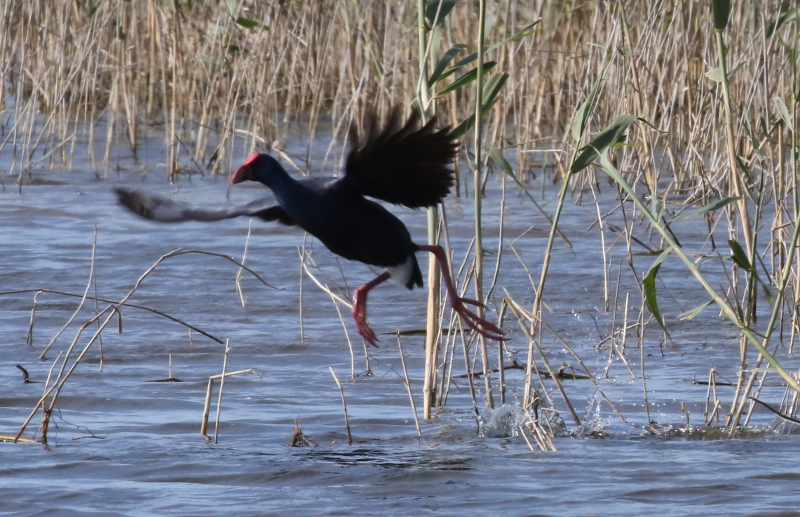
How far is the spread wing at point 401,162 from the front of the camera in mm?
2977

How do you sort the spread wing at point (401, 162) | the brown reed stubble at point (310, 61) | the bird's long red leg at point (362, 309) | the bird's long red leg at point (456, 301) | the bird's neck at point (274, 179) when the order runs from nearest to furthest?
1. the spread wing at point (401, 162)
2. the bird's neck at point (274, 179)
3. the bird's long red leg at point (456, 301)
4. the bird's long red leg at point (362, 309)
5. the brown reed stubble at point (310, 61)

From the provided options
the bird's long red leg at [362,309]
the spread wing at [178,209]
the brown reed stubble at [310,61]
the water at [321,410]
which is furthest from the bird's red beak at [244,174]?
the brown reed stubble at [310,61]

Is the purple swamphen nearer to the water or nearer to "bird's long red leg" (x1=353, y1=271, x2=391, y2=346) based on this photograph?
"bird's long red leg" (x1=353, y1=271, x2=391, y2=346)

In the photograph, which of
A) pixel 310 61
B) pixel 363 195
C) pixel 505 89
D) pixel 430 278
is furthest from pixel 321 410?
pixel 310 61

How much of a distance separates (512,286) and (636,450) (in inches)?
106

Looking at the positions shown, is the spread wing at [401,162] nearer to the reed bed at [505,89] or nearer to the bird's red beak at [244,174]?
the bird's red beak at [244,174]

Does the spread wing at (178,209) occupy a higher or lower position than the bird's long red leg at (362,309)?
higher

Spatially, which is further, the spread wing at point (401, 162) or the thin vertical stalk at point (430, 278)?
the thin vertical stalk at point (430, 278)

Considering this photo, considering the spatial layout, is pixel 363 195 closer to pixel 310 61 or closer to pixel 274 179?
pixel 274 179

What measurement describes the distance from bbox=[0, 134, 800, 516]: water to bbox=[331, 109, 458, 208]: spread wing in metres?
0.85

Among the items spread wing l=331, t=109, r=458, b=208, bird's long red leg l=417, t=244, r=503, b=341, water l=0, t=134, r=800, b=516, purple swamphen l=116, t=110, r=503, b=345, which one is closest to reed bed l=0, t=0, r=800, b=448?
water l=0, t=134, r=800, b=516

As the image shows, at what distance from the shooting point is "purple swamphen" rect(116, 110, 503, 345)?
3.00 m

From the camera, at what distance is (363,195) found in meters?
3.30

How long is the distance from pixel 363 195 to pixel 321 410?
3.86 ft
